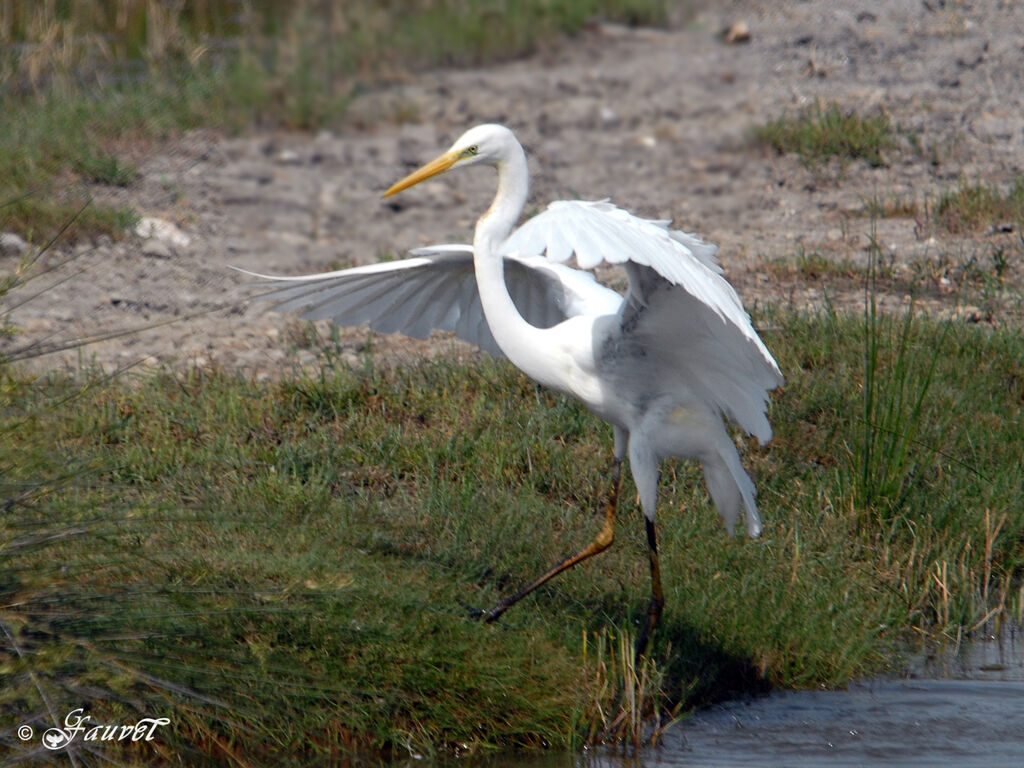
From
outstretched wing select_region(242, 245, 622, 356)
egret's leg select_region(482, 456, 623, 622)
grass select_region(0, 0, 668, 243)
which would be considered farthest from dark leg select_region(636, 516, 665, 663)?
grass select_region(0, 0, 668, 243)

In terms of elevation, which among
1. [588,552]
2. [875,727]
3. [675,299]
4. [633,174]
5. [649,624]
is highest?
[633,174]

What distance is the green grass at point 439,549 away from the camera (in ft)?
11.7

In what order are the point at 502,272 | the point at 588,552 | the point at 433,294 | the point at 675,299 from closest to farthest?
the point at 675,299 < the point at 502,272 < the point at 588,552 < the point at 433,294

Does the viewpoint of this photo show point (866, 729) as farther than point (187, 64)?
No

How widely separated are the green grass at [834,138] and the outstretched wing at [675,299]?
5029mm

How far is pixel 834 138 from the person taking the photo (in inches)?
360

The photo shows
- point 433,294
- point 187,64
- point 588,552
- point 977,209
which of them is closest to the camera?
point 588,552

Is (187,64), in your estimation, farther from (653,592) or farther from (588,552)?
(653,592)

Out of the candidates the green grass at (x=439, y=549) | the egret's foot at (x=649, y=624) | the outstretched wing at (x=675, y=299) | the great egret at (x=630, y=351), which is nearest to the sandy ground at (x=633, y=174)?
the green grass at (x=439, y=549)

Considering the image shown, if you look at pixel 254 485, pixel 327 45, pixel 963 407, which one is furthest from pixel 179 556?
pixel 327 45

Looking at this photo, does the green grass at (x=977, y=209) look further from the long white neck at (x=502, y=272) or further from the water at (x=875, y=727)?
the long white neck at (x=502, y=272)

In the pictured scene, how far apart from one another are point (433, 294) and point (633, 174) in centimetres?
465

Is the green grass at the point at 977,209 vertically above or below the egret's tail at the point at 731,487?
above

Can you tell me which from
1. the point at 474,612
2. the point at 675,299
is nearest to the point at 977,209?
the point at 675,299
